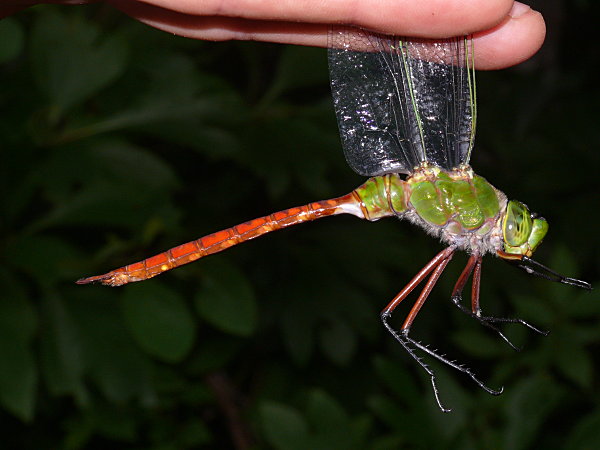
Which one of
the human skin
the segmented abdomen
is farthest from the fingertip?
the segmented abdomen

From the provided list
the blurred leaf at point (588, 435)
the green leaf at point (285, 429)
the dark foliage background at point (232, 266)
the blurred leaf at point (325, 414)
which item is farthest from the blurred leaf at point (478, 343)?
the green leaf at point (285, 429)

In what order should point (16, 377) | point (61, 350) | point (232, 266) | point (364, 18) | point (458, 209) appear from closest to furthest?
point (364, 18) → point (458, 209) → point (16, 377) → point (61, 350) → point (232, 266)

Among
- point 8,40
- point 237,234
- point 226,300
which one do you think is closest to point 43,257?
point 226,300

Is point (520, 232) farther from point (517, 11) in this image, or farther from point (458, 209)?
point (517, 11)

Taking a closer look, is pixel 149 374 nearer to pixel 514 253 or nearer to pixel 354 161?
pixel 354 161

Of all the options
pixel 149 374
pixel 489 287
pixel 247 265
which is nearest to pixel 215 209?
pixel 247 265

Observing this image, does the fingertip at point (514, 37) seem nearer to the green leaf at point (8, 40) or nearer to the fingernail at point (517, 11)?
the fingernail at point (517, 11)

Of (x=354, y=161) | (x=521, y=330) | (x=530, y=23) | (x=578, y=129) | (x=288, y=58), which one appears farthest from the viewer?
(x=578, y=129)
